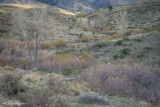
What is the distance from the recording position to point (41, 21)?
1348 centimetres

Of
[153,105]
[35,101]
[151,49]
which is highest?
[151,49]

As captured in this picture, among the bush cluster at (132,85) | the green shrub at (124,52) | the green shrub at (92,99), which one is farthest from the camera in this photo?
the green shrub at (124,52)

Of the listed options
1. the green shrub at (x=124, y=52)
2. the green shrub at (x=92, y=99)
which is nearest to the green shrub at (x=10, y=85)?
the green shrub at (x=92, y=99)

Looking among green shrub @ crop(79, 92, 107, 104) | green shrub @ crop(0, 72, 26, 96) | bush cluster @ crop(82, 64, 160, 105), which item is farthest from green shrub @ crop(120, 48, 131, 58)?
green shrub @ crop(0, 72, 26, 96)

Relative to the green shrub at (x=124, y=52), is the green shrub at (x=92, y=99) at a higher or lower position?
lower

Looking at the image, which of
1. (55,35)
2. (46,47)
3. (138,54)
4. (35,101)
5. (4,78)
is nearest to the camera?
(35,101)

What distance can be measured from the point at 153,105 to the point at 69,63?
8.00 m

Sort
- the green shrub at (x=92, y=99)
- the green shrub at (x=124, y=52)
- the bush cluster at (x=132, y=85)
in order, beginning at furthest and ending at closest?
the green shrub at (x=124, y=52) < the bush cluster at (x=132, y=85) < the green shrub at (x=92, y=99)

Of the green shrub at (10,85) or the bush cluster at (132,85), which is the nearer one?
the green shrub at (10,85)

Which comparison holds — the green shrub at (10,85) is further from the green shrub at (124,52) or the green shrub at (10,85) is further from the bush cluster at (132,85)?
the green shrub at (124,52)

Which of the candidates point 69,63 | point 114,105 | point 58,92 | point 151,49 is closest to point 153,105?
point 114,105

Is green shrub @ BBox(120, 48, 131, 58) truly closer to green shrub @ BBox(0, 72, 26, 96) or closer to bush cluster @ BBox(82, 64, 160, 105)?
bush cluster @ BBox(82, 64, 160, 105)

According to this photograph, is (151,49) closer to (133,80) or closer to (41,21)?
(133,80)

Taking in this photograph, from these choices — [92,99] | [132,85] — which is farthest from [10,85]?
[132,85]
